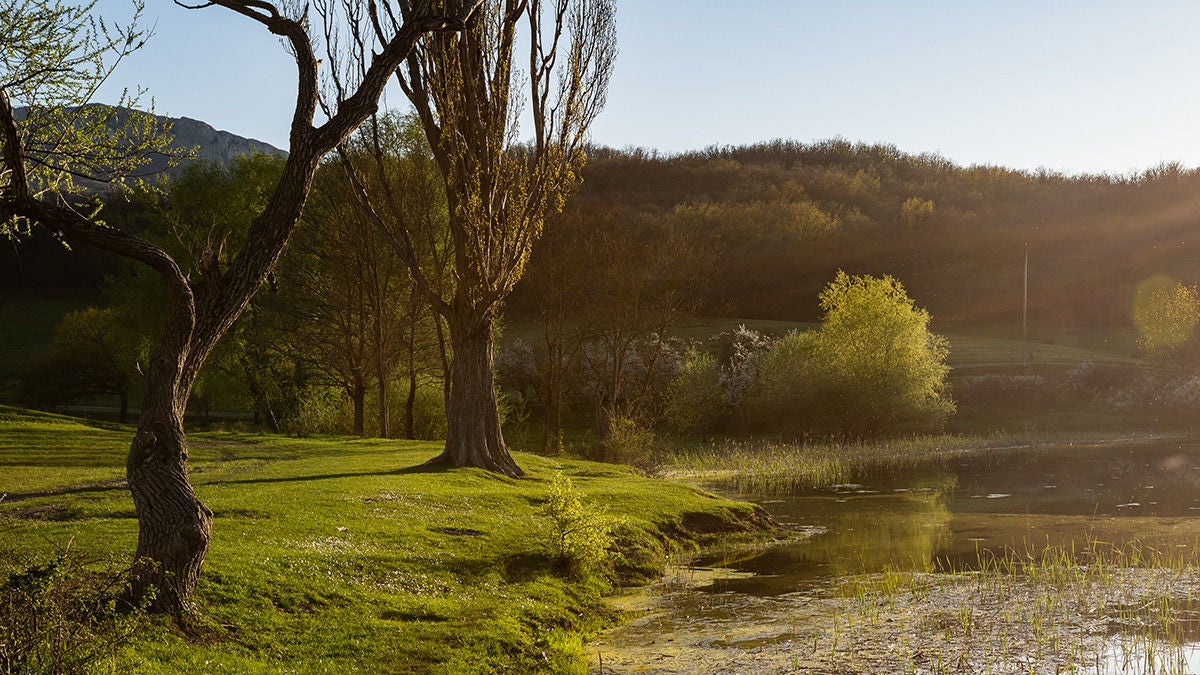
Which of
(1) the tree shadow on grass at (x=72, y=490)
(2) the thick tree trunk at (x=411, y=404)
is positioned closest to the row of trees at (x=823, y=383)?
(2) the thick tree trunk at (x=411, y=404)

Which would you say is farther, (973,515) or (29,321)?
(29,321)

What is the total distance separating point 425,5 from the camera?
13.3 m

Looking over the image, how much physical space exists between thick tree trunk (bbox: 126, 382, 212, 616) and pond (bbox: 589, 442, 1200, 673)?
532cm

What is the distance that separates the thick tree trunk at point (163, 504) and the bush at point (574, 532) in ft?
26.3

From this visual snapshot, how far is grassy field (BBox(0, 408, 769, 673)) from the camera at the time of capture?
39.1ft

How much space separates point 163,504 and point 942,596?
1195cm

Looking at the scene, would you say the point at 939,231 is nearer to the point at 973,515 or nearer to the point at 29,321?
the point at 973,515

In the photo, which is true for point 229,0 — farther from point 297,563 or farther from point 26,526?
point 26,526

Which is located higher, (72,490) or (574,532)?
(72,490)

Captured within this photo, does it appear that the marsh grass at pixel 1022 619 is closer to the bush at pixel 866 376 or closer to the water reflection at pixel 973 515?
the water reflection at pixel 973 515

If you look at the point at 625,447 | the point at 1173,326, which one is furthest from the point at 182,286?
the point at 1173,326

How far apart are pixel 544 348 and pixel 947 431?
89.8 feet

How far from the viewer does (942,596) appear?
1636cm

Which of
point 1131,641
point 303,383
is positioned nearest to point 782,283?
point 303,383
